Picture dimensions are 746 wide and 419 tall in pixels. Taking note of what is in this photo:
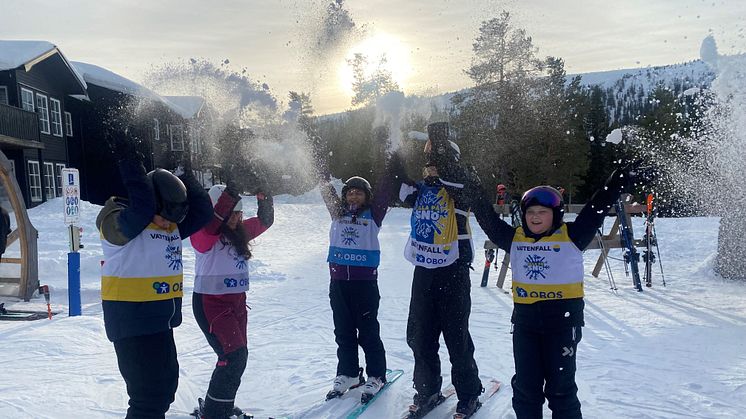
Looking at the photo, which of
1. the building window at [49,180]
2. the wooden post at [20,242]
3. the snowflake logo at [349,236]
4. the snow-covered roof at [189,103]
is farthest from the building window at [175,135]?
the snowflake logo at [349,236]

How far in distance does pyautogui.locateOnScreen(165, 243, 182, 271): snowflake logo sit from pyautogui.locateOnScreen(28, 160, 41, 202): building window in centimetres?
2322

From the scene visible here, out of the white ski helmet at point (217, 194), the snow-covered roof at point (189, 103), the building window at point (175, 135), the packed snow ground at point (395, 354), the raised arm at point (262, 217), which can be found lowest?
the packed snow ground at point (395, 354)

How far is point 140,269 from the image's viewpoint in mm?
2799

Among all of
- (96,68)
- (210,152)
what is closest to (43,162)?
(96,68)

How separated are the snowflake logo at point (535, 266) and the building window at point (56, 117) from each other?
87.4 feet

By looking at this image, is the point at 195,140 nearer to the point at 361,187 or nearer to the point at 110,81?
the point at 110,81

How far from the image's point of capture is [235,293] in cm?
379

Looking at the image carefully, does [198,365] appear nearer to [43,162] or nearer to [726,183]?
[726,183]

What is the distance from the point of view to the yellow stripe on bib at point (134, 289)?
9.10ft

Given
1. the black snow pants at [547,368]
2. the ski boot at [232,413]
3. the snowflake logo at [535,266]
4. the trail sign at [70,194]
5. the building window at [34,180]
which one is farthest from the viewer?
the building window at [34,180]

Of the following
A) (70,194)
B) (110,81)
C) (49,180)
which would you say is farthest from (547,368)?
(110,81)

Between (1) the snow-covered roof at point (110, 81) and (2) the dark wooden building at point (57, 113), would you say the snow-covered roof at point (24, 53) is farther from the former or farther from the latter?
(1) the snow-covered roof at point (110, 81)

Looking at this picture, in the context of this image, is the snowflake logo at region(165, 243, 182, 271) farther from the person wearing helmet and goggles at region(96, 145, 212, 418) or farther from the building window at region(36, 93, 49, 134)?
the building window at region(36, 93, 49, 134)

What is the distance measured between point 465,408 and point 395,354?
1.84m
